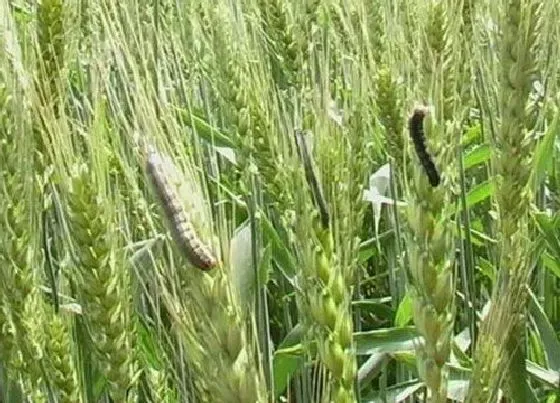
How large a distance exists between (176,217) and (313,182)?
13 centimetres

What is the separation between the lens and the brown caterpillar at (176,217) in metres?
0.64

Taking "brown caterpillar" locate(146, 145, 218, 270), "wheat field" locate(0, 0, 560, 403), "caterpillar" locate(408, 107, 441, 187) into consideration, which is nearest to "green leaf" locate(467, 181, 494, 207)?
"wheat field" locate(0, 0, 560, 403)

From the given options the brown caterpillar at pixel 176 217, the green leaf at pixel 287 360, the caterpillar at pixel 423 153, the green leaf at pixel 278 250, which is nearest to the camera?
the brown caterpillar at pixel 176 217

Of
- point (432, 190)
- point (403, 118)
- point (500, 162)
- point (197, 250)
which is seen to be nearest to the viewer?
point (197, 250)

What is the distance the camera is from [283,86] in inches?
61.0

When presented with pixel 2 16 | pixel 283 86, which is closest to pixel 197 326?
pixel 2 16

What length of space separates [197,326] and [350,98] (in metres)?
0.45

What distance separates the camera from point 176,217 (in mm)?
651

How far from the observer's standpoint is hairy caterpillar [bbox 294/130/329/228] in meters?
0.73

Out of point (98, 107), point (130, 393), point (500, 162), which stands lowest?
point (130, 393)

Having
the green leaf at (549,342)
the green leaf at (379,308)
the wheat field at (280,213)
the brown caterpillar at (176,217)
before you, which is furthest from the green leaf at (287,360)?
the brown caterpillar at (176,217)

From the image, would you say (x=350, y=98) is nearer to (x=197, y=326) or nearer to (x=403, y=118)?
(x=403, y=118)

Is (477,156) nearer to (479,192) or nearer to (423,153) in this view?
(479,192)

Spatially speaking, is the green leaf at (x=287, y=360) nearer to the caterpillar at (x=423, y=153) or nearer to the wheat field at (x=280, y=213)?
the wheat field at (x=280, y=213)
